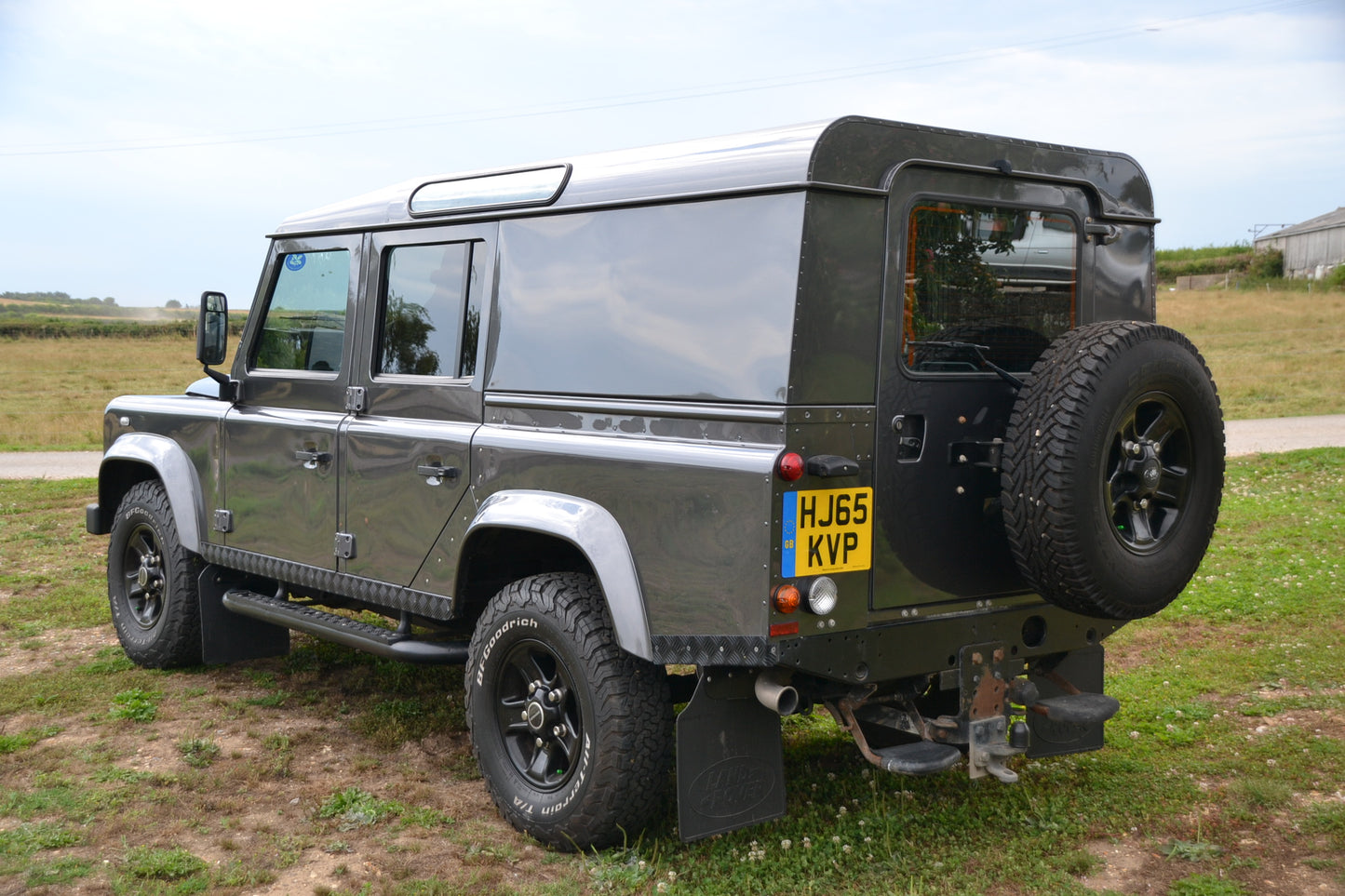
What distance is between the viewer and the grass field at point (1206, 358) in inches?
780

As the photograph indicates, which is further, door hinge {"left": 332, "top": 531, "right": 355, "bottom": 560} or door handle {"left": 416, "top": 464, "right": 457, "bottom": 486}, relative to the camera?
door hinge {"left": 332, "top": 531, "right": 355, "bottom": 560}

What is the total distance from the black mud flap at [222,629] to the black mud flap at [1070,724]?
3.94 metres

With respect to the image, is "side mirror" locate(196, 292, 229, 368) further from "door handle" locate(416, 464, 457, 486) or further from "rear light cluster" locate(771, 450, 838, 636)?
"rear light cluster" locate(771, 450, 838, 636)

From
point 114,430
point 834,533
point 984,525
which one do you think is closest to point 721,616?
point 834,533

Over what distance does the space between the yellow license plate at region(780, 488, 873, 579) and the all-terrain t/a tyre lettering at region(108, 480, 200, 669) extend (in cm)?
387

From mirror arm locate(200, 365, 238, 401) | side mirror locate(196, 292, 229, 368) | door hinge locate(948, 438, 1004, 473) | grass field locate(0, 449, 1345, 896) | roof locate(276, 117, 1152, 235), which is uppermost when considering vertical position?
roof locate(276, 117, 1152, 235)

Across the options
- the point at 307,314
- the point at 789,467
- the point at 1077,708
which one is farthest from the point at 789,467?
the point at 307,314

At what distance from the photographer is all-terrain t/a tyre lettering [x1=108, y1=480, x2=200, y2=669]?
20.0 feet

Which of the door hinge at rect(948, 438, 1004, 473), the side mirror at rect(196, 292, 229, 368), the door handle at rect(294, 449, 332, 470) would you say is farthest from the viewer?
the side mirror at rect(196, 292, 229, 368)

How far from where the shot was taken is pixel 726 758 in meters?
3.75

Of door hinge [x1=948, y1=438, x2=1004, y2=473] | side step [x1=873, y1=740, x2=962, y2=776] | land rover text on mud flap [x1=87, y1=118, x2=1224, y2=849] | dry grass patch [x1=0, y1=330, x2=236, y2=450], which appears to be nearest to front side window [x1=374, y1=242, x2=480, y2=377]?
land rover text on mud flap [x1=87, y1=118, x2=1224, y2=849]

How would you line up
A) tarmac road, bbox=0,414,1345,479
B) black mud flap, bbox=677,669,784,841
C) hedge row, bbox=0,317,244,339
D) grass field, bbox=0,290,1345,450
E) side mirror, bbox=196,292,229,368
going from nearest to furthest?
black mud flap, bbox=677,669,784,841 → side mirror, bbox=196,292,229,368 → tarmac road, bbox=0,414,1345,479 → grass field, bbox=0,290,1345,450 → hedge row, bbox=0,317,244,339

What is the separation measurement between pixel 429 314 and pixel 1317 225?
5637 cm

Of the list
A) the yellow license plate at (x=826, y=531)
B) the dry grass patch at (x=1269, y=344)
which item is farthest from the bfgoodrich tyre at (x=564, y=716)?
the dry grass patch at (x=1269, y=344)
